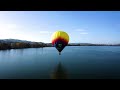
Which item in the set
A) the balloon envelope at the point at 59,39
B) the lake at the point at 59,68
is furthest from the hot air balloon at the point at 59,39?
the lake at the point at 59,68

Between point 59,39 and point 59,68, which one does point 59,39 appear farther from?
point 59,68

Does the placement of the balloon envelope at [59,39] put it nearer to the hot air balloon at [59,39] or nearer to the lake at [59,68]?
the hot air balloon at [59,39]

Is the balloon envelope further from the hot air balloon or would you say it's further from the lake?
the lake

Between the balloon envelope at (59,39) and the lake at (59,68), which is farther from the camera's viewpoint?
the balloon envelope at (59,39)

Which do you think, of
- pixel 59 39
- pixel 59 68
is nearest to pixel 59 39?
pixel 59 39

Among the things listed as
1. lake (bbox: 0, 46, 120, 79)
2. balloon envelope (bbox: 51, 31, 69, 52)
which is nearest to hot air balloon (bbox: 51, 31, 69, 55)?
balloon envelope (bbox: 51, 31, 69, 52)

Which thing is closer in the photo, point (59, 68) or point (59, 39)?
point (59, 39)
